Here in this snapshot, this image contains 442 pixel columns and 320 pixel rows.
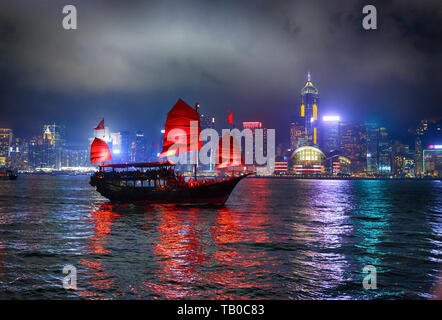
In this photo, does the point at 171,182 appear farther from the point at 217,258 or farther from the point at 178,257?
the point at 217,258

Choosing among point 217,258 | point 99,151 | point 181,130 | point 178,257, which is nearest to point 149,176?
point 181,130

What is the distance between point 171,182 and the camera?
4109 centimetres

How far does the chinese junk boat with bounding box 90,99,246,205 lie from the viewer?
134 ft

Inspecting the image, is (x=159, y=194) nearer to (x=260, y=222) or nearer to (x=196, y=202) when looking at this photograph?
(x=196, y=202)

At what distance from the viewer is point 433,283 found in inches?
483

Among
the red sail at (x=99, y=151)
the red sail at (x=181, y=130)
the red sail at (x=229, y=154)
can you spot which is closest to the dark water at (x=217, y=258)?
the red sail at (x=229, y=154)

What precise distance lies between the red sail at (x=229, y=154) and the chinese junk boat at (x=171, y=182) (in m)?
0.36

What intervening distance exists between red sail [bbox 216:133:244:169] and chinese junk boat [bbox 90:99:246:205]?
36 centimetres

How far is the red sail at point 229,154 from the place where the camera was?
41.5 metres

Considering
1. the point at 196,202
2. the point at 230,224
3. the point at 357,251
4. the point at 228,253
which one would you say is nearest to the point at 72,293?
the point at 228,253

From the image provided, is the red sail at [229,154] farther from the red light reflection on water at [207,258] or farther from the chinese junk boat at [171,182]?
the red light reflection on water at [207,258]

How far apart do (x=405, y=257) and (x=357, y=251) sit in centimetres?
226

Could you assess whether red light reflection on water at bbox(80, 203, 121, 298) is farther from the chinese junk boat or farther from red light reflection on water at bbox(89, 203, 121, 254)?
the chinese junk boat

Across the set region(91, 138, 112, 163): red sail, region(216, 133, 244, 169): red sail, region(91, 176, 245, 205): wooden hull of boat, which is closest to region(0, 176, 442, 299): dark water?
region(91, 176, 245, 205): wooden hull of boat
